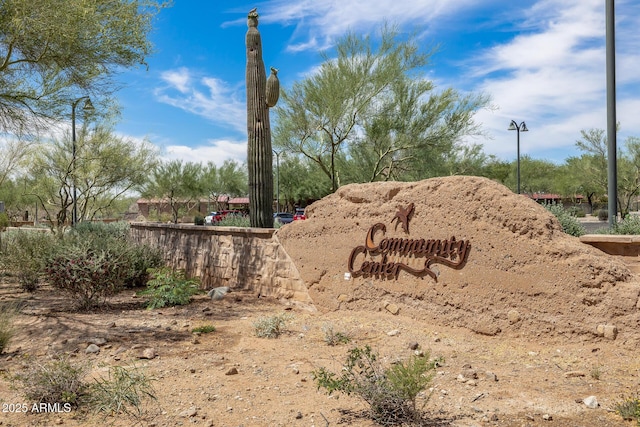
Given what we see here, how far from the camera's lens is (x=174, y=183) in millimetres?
43188

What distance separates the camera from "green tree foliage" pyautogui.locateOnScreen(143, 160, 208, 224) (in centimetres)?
4234

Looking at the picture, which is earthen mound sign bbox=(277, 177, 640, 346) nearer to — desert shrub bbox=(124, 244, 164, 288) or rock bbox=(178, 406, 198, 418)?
rock bbox=(178, 406, 198, 418)

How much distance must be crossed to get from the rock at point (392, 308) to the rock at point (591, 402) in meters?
3.37

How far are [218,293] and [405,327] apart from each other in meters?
4.11

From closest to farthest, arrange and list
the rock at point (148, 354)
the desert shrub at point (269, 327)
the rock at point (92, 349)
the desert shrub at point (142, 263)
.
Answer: the rock at point (148, 354)
the rock at point (92, 349)
the desert shrub at point (269, 327)
the desert shrub at point (142, 263)

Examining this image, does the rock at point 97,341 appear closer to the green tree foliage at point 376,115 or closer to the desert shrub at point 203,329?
the desert shrub at point 203,329

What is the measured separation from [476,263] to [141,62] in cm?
721

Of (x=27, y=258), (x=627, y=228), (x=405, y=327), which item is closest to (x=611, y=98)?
(x=627, y=228)

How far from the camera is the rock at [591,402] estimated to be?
4576mm

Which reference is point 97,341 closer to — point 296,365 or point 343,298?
point 296,365

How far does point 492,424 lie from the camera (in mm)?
4230

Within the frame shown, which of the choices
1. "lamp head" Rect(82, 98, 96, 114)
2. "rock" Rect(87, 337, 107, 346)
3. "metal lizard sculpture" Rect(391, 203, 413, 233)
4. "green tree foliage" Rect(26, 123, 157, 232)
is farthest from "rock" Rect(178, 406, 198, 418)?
"green tree foliage" Rect(26, 123, 157, 232)

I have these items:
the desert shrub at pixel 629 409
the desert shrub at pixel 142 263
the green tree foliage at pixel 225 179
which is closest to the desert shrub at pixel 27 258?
the desert shrub at pixel 142 263

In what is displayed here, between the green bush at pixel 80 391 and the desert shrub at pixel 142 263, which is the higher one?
the desert shrub at pixel 142 263
